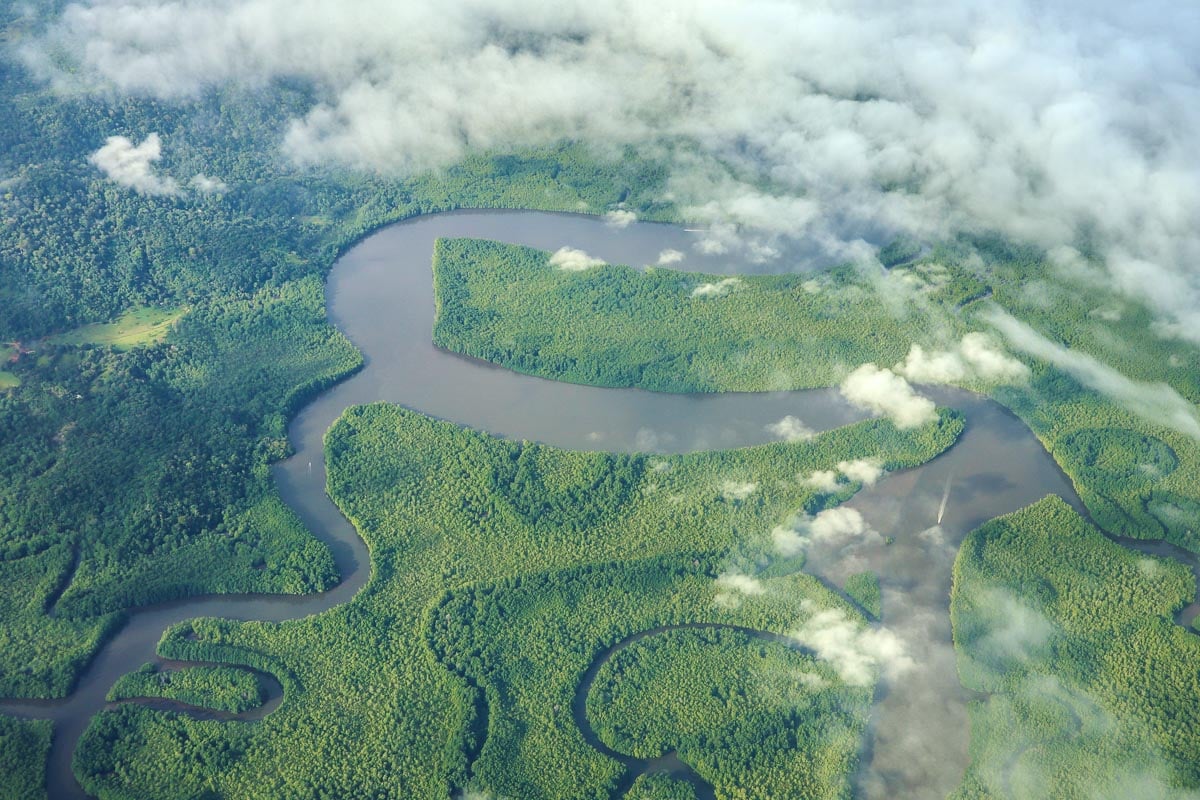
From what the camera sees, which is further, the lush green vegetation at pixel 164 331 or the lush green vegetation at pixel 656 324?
the lush green vegetation at pixel 656 324

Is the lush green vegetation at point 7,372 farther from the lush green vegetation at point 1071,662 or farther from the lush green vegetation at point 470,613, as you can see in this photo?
the lush green vegetation at point 1071,662

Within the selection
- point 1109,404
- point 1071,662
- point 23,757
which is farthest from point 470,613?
point 1109,404

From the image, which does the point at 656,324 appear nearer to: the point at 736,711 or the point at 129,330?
the point at 736,711

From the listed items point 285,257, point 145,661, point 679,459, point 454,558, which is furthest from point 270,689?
point 285,257

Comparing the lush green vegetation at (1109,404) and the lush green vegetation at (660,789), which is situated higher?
the lush green vegetation at (1109,404)

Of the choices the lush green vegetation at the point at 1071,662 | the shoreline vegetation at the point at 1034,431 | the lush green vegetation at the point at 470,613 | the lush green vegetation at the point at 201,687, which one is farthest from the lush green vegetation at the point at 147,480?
the lush green vegetation at the point at 1071,662

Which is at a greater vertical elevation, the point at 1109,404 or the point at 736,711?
Result: the point at 1109,404

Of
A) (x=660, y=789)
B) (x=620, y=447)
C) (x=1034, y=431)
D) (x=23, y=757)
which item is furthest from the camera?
(x=1034, y=431)

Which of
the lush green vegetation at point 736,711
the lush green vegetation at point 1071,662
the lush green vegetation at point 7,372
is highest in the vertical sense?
the lush green vegetation at point 7,372

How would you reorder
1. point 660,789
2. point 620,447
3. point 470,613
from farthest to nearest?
point 620,447 < point 470,613 < point 660,789
